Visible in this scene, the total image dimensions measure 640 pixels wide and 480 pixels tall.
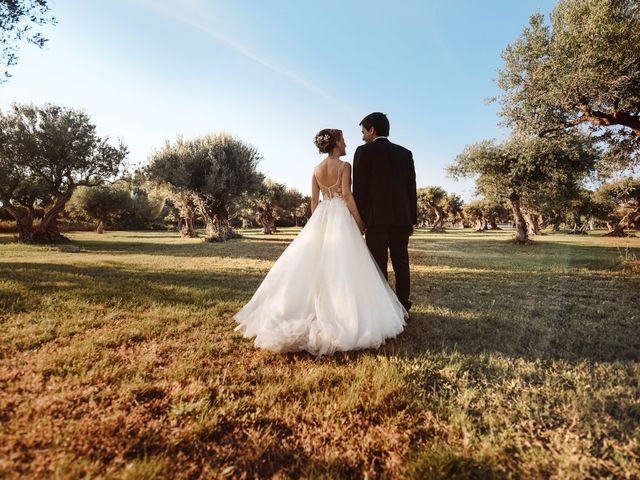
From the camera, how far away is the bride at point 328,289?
13.4ft

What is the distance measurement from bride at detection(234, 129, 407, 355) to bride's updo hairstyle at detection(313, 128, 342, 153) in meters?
0.02

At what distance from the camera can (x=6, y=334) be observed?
14.4 ft

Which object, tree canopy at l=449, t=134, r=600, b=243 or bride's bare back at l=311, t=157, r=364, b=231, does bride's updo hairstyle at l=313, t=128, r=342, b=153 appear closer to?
bride's bare back at l=311, t=157, r=364, b=231

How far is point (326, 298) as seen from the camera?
14.6 ft

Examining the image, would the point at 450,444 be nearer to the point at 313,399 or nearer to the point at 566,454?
the point at 566,454

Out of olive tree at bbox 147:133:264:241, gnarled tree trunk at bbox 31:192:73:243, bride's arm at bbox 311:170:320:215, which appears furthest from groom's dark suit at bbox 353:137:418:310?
gnarled tree trunk at bbox 31:192:73:243

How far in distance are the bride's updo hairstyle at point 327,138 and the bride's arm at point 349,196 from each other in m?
0.43

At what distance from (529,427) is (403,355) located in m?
1.56

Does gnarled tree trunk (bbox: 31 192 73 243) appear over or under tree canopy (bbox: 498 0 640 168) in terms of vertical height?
under

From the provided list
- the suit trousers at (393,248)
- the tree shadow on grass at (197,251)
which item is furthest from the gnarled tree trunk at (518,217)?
the suit trousers at (393,248)

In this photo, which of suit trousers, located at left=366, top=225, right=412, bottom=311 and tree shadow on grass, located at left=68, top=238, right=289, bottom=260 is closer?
suit trousers, located at left=366, top=225, right=412, bottom=311

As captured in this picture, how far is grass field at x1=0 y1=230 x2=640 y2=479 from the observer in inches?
87.9

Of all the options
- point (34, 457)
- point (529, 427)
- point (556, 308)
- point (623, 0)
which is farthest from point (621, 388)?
point (623, 0)

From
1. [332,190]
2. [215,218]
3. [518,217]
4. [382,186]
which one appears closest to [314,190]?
[332,190]
